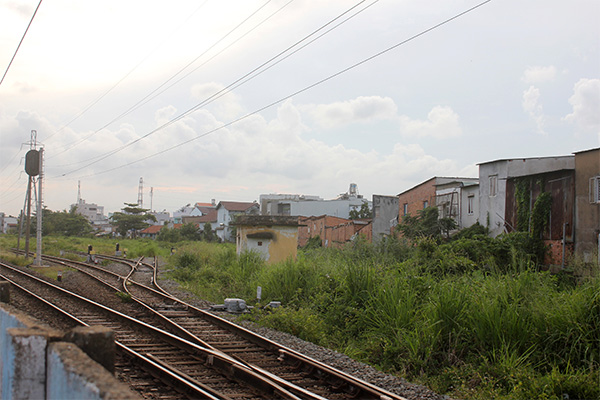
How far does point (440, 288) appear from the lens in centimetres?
970

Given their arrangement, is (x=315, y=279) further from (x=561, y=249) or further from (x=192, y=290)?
(x=561, y=249)

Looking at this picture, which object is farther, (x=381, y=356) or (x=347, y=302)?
(x=347, y=302)

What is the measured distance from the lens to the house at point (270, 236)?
2055cm

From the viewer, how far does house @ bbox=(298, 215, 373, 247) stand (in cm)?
4408

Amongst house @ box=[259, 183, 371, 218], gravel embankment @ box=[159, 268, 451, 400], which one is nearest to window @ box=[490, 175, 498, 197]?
gravel embankment @ box=[159, 268, 451, 400]

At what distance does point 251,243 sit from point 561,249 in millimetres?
14048

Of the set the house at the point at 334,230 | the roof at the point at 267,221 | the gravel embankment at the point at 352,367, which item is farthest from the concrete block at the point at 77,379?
the house at the point at 334,230

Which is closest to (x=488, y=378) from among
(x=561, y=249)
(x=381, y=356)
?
(x=381, y=356)

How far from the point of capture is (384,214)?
45125 mm

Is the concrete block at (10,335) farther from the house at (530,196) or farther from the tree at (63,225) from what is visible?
the tree at (63,225)

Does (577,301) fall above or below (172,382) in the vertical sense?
above

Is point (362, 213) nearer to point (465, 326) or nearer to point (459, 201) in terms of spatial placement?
point (459, 201)

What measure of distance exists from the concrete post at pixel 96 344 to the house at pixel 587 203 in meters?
22.1

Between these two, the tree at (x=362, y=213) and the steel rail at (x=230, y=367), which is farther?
the tree at (x=362, y=213)
